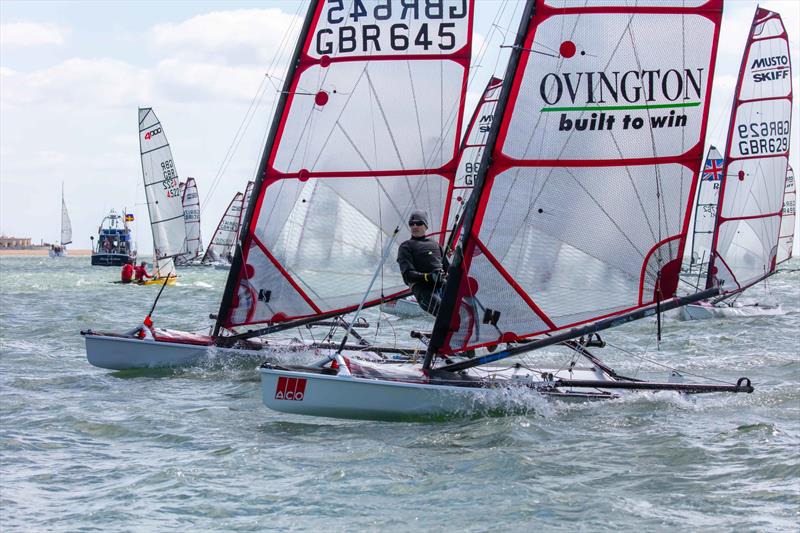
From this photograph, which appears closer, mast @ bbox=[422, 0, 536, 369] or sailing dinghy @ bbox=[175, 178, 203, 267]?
mast @ bbox=[422, 0, 536, 369]

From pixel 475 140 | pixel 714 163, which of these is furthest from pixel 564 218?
pixel 714 163

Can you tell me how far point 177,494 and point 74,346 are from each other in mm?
10908

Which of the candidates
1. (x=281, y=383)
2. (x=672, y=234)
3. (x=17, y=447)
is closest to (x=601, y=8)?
(x=672, y=234)

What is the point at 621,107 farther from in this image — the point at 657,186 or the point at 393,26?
the point at 393,26

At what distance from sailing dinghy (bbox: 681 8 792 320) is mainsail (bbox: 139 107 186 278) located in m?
17.9

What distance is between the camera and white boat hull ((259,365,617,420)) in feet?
34.0

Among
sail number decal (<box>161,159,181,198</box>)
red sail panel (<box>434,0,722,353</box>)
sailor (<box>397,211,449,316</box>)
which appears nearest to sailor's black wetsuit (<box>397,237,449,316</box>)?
sailor (<box>397,211,449,316</box>)

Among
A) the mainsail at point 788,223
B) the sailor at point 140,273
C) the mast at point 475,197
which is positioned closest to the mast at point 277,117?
the mast at point 475,197

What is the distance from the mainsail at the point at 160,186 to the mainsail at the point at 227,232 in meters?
22.4

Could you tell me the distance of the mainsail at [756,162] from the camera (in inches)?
990

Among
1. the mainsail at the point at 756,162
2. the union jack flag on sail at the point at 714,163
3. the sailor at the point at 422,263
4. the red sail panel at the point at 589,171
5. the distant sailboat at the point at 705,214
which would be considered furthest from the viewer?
the distant sailboat at the point at 705,214

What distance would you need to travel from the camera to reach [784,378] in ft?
47.0

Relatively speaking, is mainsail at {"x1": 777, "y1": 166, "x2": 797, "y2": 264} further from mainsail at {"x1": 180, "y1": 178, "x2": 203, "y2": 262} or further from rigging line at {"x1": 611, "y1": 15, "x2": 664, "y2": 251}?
mainsail at {"x1": 180, "y1": 178, "x2": 203, "y2": 262}

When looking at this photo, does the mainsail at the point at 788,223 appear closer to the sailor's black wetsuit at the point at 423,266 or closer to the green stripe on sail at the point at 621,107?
the green stripe on sail at the point at 621,107
